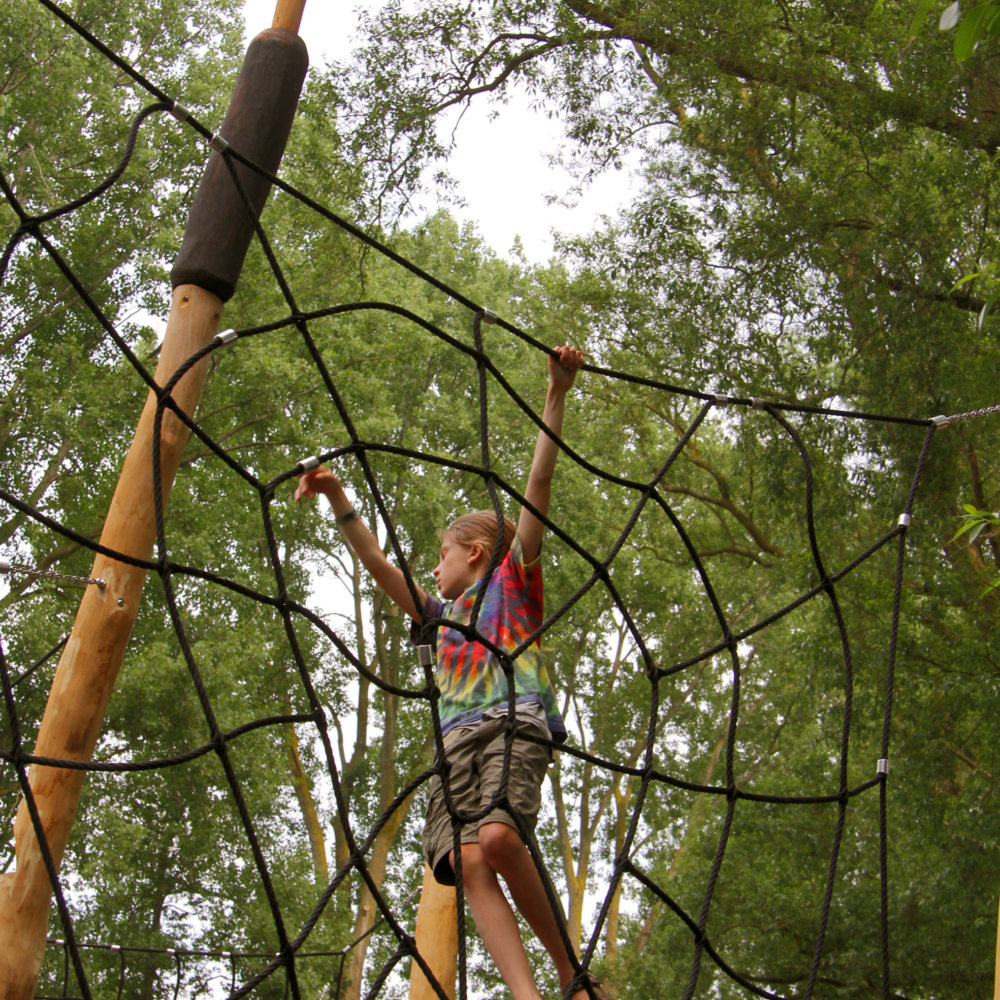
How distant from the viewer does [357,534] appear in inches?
68.7

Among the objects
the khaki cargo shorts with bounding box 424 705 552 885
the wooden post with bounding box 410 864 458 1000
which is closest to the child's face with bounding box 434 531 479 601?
the khaki cargo shorts with bounding box 424 705 552 885

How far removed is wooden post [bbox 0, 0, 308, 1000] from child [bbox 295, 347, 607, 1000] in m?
0.41

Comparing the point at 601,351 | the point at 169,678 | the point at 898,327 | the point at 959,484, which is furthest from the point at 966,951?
the point at 169,678

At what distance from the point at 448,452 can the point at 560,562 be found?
5.96 feet

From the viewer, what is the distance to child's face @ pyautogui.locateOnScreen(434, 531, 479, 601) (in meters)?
1.87

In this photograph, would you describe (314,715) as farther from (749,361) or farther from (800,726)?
(800,726)

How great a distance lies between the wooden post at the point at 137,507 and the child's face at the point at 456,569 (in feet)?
1.55

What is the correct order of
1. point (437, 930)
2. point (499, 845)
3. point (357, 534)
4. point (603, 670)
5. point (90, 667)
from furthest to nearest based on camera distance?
point (603, 670)
point (437, 930)
point (90, 667)
point (357, 534)
point (499, 845)

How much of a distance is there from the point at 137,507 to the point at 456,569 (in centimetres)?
54

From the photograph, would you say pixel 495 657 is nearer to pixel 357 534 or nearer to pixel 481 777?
pixel 481 777

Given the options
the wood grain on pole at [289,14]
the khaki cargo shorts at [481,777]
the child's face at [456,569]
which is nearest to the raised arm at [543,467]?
the child's face at [456,569]

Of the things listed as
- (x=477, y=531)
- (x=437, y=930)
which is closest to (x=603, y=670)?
(x=437, y=930)

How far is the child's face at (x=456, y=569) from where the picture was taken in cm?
187

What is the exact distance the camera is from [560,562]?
337 inches
